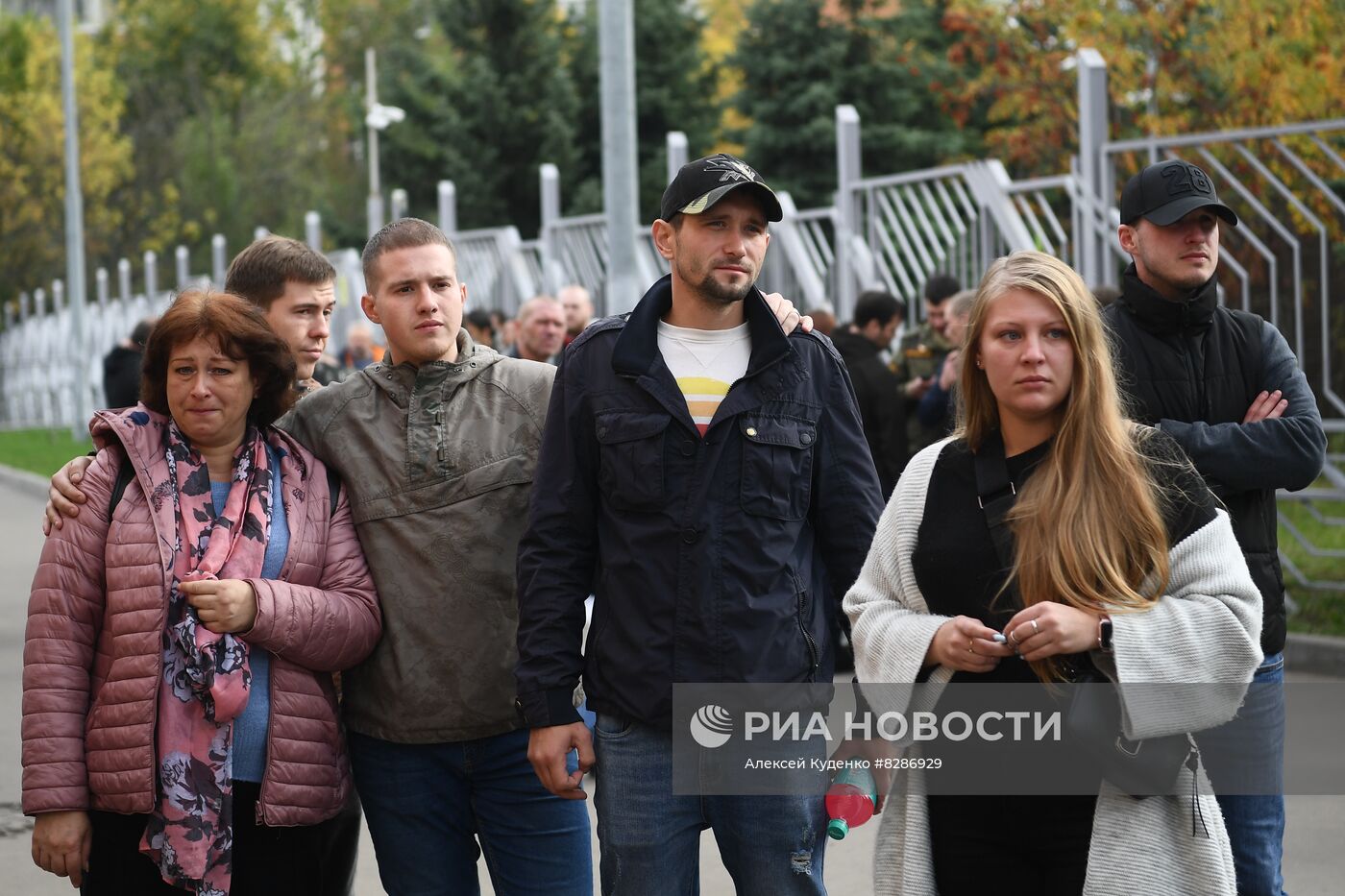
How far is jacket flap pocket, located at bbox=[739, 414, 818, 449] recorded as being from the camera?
356cm

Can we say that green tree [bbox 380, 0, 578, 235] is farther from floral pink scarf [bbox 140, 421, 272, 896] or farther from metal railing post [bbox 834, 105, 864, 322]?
floral pink scarf [bbox 140, 421, 272, 896]

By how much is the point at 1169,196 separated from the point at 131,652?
8.26ft

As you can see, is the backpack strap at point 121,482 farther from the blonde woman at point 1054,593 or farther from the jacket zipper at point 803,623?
the blonde woman at point 1054,593

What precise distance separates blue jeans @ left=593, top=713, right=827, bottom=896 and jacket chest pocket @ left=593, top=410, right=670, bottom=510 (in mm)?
448

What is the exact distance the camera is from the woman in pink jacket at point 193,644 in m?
3.64

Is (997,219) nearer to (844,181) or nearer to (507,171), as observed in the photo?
(844,181)

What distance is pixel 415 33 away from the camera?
68625mm

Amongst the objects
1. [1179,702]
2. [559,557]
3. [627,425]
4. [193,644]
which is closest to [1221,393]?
[1179,702]

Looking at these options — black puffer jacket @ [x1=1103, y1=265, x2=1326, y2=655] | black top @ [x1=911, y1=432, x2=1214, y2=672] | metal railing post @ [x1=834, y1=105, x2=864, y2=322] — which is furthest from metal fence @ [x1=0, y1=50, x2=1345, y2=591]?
black top @ [x1=911, y1=432, x2=1214, y2=672]

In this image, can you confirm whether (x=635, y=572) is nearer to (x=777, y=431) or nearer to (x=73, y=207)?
(x=777, y=431)

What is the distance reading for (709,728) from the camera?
137 inches

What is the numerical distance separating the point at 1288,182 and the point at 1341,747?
3620 mm

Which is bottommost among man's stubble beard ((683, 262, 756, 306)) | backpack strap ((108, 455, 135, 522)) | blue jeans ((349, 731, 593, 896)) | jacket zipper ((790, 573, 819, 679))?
blue jeans ((349, 731, 593, 896))

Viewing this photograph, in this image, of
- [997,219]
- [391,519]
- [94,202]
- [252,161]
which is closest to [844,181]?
[997,219]
